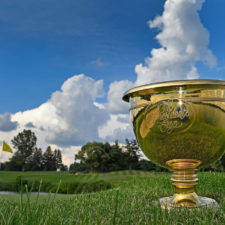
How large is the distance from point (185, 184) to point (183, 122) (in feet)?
2.39

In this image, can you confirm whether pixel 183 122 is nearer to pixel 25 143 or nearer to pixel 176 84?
pixel 176 84

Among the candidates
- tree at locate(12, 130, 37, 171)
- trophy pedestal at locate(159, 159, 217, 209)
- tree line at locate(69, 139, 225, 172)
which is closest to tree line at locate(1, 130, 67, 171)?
tree at locate(12, 130, 37, 171)

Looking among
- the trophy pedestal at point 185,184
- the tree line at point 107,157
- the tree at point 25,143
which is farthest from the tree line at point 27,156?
the trophy pedestal at point 185,184

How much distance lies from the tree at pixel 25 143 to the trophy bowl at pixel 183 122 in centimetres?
4303

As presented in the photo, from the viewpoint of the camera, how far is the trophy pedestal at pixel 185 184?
2.54 meters

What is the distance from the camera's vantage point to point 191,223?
1.88 m

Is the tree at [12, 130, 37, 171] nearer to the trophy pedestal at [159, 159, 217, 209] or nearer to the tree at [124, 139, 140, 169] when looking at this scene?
the tree at [124, 139, 140, 169]

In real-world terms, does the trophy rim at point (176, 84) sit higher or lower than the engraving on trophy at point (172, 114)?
higher

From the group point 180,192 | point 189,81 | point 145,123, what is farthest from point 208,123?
point 180,192

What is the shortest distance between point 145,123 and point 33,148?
145 ft

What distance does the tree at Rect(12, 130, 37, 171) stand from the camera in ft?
140

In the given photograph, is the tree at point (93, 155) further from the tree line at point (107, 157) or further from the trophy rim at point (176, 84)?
the trophy rim at point (176, 84)

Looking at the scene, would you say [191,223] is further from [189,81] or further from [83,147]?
[83,147]

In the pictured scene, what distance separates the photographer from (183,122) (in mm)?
2273
